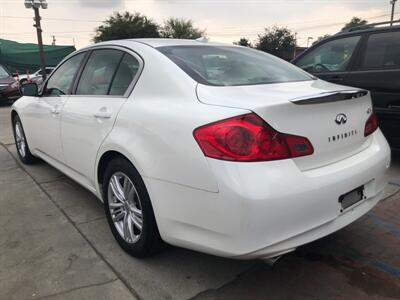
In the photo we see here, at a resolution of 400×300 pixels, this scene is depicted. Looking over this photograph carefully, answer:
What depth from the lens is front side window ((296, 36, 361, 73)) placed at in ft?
16.6

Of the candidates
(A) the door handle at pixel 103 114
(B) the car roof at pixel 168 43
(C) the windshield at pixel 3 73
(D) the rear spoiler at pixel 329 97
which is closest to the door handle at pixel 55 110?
(A) the door handle at pixel 103 114

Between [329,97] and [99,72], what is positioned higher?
[99,72]

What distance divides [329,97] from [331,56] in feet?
10.6

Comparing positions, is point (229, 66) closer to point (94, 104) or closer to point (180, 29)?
point (94, 104)

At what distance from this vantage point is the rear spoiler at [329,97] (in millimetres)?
2232

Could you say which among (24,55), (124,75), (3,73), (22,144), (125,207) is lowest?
(22,144)

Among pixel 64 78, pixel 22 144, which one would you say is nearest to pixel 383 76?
pixel 64 78

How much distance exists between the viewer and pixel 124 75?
3.03 metres

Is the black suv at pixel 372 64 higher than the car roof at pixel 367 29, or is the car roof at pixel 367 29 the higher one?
the car roof at pixel 367 29

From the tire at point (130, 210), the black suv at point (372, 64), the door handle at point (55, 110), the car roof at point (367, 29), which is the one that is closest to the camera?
the tire at point (130, 210)

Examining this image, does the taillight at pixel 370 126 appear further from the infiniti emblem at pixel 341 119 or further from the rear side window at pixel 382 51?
the rear side window at pixel 382 51

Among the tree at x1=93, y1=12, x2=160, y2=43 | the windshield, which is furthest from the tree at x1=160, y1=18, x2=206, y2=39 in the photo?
the windshield

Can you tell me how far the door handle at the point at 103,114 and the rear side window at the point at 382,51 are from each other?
11.0 feet

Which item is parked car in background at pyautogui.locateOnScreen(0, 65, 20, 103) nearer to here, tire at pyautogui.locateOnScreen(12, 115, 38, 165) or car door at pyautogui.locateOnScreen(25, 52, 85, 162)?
tire at pyautogui.locateOnScreen(12, 115, 38, 165)
